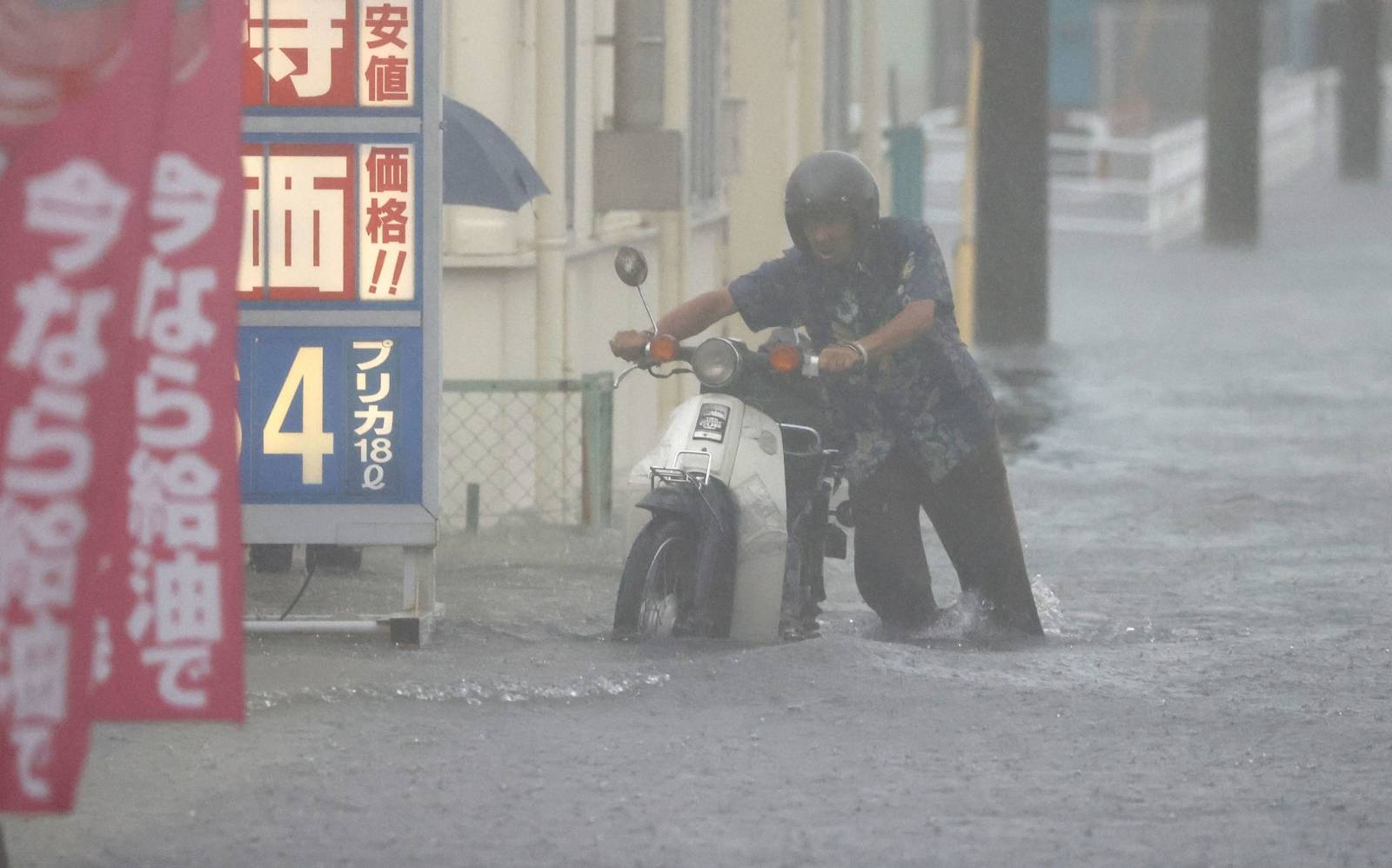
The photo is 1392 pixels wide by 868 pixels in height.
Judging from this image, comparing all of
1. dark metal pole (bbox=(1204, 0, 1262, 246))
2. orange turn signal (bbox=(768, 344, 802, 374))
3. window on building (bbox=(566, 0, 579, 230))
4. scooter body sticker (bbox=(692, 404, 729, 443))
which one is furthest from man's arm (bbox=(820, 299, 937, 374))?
dark metal pole (bbox=(1204, 0, 1262, 246))

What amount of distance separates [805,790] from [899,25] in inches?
1315

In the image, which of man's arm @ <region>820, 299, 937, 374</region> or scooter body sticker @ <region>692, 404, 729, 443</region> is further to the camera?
scooter body sticker @ <region>692, 404, 729, 443</region>

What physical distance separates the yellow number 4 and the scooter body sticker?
116 cm

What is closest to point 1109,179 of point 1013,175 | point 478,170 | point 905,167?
point 905,167

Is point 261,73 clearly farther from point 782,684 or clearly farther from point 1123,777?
point 1123,777

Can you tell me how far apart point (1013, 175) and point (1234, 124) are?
456 inches

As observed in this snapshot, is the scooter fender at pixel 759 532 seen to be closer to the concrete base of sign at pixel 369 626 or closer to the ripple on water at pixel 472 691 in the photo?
the ripple on water at pixel 472 691

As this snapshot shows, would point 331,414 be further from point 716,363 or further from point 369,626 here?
point 716,363

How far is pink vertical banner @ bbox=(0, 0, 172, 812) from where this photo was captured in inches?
188

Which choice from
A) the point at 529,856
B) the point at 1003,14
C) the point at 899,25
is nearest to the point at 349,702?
the point at 529,856

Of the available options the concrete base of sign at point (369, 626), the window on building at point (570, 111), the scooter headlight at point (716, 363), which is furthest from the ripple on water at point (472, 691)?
the window on building at point (570, 111)

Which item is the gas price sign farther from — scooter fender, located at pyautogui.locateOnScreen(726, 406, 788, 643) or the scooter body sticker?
scooter fender, located at pyautogui.locateOnScreen(726, 406, 788, 643)

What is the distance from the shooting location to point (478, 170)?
33.0 ft

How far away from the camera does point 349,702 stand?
7.54 m
